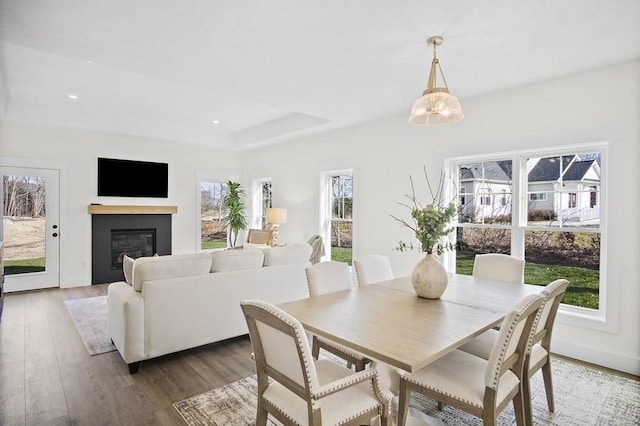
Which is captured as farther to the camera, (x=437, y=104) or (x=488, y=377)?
(x=437, y=104)

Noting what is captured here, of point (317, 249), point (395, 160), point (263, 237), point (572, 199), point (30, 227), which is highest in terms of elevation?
point (395, 160)

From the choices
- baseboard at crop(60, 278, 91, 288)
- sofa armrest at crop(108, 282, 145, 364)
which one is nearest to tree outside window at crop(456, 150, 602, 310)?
sofa armrest at crop(108, 282, 145, 364)

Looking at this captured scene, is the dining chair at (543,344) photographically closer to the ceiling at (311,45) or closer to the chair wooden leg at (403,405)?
the chair wooden leg at (403,405)

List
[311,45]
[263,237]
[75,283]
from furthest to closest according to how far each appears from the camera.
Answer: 1. [263,237]
2. [75,283]
3. [311,45]

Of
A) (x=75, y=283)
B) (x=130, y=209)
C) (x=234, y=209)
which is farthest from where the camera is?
(x=234, y=209)

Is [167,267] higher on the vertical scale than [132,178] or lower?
lower

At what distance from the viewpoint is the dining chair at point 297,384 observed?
137 centimetres

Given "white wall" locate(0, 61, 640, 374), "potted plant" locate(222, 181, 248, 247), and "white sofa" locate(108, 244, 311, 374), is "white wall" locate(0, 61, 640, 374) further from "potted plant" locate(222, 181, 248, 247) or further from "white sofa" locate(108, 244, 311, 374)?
"white sofa" locate(108, 244, 311, 374)

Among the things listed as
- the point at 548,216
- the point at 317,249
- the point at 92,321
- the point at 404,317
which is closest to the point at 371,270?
the point at 404,317

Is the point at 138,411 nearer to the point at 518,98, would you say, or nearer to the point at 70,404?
the point at 70,404

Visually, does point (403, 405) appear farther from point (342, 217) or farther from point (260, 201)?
point (260, 201)

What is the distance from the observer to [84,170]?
600 centimetres

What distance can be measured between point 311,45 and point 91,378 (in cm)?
316

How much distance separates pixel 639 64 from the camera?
2.88 meters
